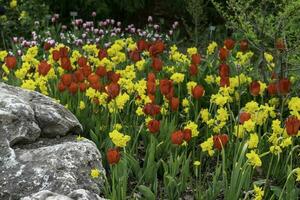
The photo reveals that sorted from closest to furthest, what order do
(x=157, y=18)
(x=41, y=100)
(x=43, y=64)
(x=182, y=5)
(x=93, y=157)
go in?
(x=93, y=157)
(x=41, y=100)
(x=43, y=64)
(x=182, y=5)
(x=157, y=18)

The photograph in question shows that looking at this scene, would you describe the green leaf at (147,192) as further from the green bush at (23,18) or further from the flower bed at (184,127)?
the green bush at (23,18)

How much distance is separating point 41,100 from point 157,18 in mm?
A: 5284

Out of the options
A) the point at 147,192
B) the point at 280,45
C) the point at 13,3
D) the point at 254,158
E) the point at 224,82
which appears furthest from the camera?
the point at 13,3

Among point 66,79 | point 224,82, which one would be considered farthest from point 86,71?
point 224,82

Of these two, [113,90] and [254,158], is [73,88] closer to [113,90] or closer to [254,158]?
[113,90]

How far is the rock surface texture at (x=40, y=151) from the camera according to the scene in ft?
10.7

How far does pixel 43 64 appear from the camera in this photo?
14.6 feet

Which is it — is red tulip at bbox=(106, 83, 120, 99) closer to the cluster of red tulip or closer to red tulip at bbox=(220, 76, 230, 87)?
the cluster of red tulip

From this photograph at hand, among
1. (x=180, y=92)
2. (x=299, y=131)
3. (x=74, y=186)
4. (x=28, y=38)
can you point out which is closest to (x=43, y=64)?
(x=180, y=92)

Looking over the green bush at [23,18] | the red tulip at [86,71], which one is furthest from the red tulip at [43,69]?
the green bush at [23,18]

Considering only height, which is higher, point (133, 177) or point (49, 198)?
point (49, 198)

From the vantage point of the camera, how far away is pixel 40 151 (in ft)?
11.4

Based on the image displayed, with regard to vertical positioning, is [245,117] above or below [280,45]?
below

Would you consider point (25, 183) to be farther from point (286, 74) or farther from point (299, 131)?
point (286, 74)
